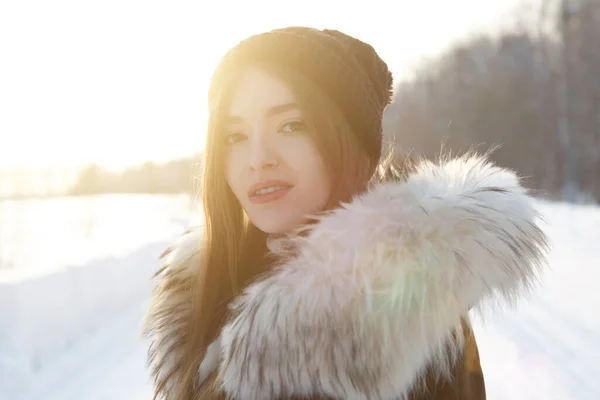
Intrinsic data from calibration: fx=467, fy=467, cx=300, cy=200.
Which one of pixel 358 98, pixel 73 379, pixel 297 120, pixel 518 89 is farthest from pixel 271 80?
pixel 518 89

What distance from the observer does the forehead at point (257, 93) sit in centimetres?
144

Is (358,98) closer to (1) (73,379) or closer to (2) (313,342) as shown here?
(2) (313,342)

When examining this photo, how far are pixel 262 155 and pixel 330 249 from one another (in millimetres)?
459

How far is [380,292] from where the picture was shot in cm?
102

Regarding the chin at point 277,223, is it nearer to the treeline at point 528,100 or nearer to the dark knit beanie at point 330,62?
the dark knit beanie at point 330,62

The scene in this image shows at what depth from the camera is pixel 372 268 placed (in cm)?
104

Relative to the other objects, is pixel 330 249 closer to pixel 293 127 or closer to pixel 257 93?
pixel 293 127

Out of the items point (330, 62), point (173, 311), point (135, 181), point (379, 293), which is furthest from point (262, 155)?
point (135, 181)

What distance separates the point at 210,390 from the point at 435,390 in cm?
62

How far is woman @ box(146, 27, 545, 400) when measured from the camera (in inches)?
39.9

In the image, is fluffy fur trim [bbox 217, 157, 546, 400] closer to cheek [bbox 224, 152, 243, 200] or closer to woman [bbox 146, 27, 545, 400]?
woman [bbox 146, 27, 545, 400]

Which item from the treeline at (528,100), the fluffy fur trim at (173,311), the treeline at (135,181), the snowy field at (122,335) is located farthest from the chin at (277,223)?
the treeline at (135,181)

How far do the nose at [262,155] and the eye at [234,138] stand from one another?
119 millimetres

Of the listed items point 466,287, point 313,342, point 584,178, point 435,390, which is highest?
point 466,287
